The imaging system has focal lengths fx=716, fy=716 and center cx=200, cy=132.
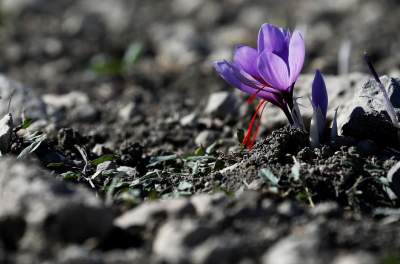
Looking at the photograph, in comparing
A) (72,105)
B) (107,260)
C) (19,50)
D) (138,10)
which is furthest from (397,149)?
(138,10)

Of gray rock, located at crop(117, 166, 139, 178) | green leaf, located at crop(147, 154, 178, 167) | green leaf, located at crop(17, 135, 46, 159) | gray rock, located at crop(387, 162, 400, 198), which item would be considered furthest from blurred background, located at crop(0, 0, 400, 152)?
gray rock, located at crop(387, 162, 400, 198)

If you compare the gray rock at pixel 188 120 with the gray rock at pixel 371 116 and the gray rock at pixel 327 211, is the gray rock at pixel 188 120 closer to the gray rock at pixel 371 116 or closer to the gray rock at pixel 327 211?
the gray rock at pixel 371 116

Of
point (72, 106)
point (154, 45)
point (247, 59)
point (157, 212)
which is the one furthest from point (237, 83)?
point (154, 45)

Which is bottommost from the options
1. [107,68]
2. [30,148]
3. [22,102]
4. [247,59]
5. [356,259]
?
[356,259]

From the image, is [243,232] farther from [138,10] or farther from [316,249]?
[138,10]

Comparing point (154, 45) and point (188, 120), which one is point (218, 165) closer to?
point (188, 120)

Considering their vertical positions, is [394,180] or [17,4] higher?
[17,4]

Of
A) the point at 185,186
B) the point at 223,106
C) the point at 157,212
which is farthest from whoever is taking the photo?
the point at 223,106

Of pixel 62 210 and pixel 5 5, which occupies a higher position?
pixel 5 5
